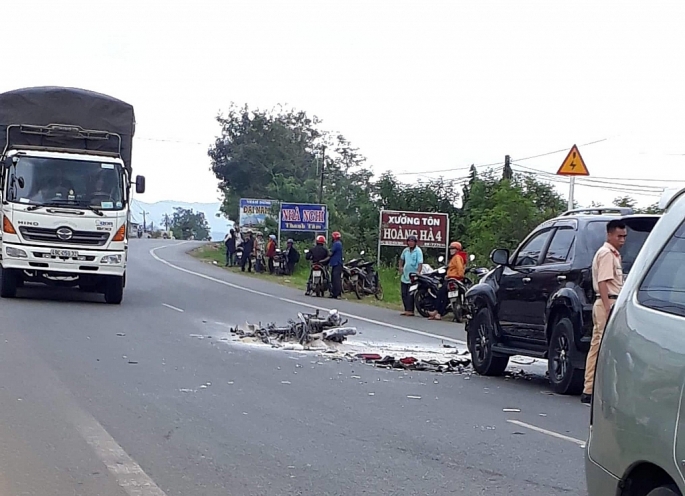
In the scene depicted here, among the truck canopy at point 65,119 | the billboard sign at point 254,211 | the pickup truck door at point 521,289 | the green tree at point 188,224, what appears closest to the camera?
the pickup truck door at point 521,289

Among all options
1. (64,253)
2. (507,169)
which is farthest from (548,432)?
(507,169)

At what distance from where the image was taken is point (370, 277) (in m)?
28.6

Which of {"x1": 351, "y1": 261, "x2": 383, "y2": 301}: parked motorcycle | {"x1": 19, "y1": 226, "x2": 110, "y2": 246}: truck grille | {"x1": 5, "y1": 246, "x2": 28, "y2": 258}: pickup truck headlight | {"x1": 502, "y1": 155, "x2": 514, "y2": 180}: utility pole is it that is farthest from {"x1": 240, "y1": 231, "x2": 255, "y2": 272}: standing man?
{"x1": 5, "y1": 246, "x2": 28, "y2": 258}: pickup truck headlight

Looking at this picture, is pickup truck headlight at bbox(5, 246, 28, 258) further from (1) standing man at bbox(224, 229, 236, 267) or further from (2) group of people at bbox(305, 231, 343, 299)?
(1) standing man at bbox(224, 229, 236, 267)

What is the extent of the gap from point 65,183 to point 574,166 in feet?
31.0

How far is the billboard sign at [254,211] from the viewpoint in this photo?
182 feet

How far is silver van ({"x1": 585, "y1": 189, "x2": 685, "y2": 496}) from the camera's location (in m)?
3.78

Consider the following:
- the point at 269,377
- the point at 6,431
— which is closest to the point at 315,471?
the point at 6,431

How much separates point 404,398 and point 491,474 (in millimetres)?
3336

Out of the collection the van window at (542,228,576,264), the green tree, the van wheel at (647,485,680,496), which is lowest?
the green tree

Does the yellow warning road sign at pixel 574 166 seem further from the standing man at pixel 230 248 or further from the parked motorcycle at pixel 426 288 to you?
the standing man at pixel 230 248

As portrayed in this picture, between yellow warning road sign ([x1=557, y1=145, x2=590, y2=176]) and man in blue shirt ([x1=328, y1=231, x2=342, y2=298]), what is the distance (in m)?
11.7

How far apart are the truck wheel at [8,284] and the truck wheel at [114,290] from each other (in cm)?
177

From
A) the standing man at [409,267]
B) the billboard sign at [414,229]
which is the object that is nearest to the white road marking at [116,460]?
the standing man at [409,267]
